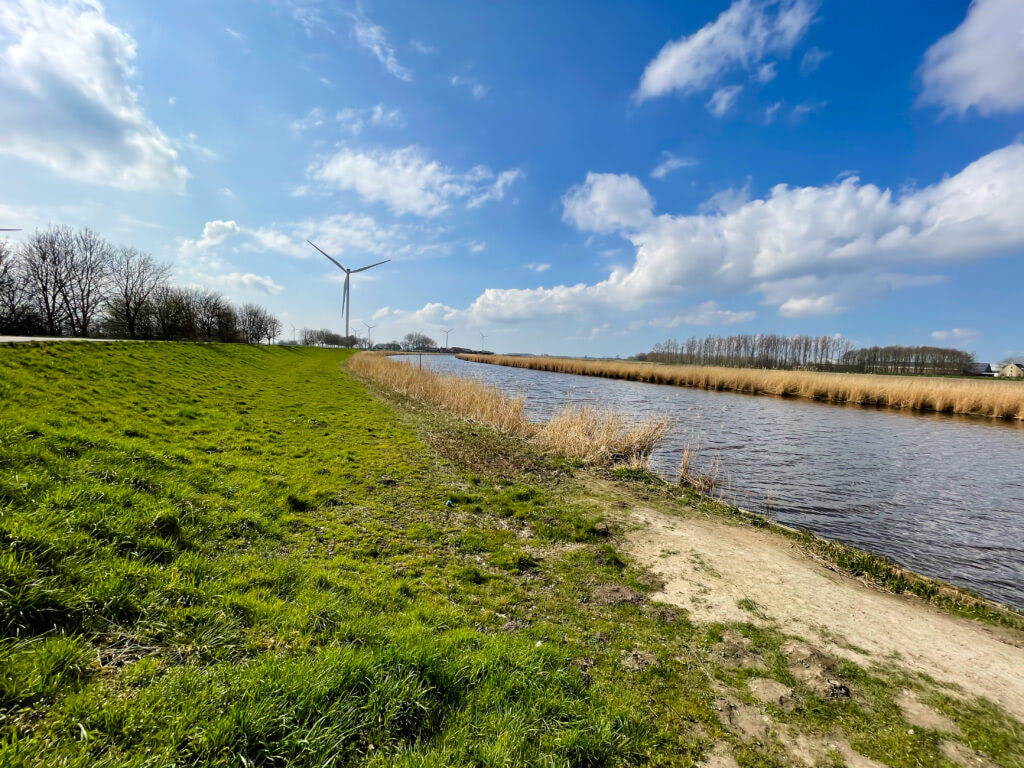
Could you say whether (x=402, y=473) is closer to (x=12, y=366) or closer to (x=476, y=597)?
(x=476, y=597)

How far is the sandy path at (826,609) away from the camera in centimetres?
416

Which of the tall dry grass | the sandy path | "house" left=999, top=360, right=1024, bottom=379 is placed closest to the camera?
the sandy path

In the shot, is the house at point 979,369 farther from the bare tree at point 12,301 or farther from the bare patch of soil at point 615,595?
the bare tree at point 12,301

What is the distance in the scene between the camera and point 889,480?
1184 cm

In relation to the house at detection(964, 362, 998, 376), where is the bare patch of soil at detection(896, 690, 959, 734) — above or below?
below

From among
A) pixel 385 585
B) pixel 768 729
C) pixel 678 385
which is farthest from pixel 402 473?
pixel 678 385

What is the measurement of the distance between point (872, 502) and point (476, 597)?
11.1 m

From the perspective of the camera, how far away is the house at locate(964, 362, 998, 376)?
82188mm

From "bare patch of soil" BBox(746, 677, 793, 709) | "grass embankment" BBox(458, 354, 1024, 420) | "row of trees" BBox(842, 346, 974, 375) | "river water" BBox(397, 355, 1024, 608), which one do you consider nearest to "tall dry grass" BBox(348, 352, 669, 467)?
"river water" BBox(397, 355, 1024, 608)

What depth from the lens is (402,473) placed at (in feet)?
30.6

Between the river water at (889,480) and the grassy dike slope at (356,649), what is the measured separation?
211 inches

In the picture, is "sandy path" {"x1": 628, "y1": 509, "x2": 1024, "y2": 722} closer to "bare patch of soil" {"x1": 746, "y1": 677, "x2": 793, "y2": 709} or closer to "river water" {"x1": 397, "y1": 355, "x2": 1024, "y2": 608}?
"bare patch of soil" {"x1": 746, "y1": 677, "x2": 793, "y2": 709}

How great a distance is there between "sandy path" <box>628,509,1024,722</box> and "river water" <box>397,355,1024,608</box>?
232 cm

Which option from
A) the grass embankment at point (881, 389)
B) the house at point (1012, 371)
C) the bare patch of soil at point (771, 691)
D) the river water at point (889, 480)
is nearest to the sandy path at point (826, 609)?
the bare patch of soil at point (771, 691)
